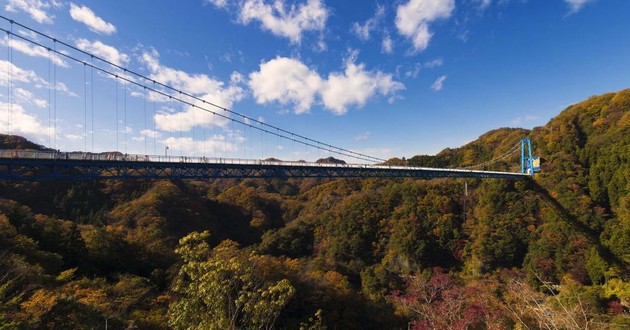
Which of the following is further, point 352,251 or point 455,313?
point 352,251

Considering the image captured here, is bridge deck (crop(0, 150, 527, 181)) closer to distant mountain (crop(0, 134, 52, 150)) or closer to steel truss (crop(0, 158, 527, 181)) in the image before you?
steel truss (crop(0, 158, 527, 181))

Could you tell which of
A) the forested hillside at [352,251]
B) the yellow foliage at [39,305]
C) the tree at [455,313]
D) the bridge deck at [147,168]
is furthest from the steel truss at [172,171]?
the tree at [455,313]

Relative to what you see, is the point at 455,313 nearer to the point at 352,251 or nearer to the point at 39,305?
the point at 39,305

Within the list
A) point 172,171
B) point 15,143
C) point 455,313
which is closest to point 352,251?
point 455,313

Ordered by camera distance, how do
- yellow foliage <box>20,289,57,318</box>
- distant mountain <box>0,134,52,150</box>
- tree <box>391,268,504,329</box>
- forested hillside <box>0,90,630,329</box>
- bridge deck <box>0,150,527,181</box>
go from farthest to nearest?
distant mountain <box>0,134,52,150</box>, bridge deck <box>0,150,527,181</box>, tree <box>391,268,504,329</box>, yellow foliage <box>20,289,57,318</box>, forested hillside <box>0,90,630,329</box>

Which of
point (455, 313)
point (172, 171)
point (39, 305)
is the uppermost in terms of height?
point (172, 171)

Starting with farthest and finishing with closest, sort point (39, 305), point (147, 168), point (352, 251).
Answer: point (352, 251) < point (147, 168) < point (39, 305)

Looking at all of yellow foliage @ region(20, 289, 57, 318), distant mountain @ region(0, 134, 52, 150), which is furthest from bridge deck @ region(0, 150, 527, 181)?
distant mountain @ region(0, 134, 52, 150)
